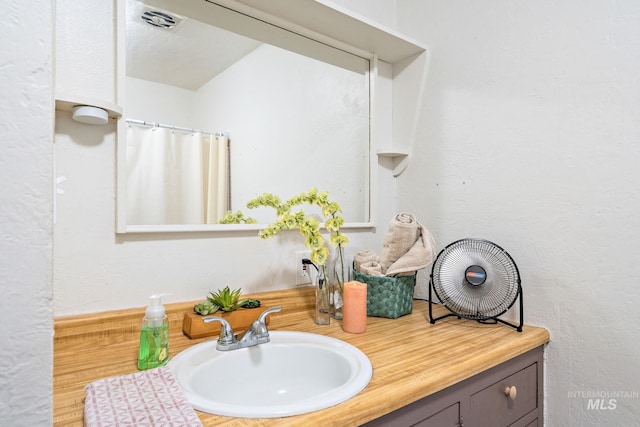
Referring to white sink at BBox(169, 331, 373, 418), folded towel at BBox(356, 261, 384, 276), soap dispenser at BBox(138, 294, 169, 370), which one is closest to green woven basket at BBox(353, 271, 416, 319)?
folded towel at BBox(356, 261, 384, 276)

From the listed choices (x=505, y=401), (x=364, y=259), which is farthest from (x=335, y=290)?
(x=505, y=401)

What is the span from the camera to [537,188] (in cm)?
112

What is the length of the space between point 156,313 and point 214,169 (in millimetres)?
493

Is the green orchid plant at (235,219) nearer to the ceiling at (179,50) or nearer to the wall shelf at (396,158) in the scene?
the ceiling at (179,50)

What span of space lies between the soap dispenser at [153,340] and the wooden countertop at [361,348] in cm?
4

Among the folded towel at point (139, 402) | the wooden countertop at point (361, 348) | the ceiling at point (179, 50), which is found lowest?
the wooden countertop at point (361, 348)

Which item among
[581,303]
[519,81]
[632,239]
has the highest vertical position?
[519,81]

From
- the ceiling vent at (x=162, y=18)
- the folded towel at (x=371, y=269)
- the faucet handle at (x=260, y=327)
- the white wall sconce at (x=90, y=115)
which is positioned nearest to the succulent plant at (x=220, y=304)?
the faucet handle at (x=260, y=327)

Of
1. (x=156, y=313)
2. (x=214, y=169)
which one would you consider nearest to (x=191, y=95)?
(x=214, y=169)

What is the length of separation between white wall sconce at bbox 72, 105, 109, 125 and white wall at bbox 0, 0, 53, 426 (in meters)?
0.54

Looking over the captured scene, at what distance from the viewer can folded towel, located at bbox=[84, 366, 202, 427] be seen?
548mm

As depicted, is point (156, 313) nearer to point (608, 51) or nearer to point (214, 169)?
point (214, 169)

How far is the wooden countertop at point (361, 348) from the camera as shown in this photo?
0.64 m

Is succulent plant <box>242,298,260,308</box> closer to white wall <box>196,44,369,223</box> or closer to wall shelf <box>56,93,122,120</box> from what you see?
white wall <box>196,44,369,223</box>
